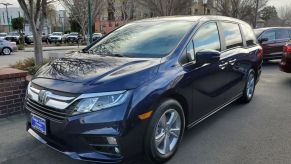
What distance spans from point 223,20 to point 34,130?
335 centimetres

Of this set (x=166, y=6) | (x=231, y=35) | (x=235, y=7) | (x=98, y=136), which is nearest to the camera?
(x=98, y=136)

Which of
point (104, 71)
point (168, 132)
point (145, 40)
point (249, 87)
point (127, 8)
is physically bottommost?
point (168, 132)

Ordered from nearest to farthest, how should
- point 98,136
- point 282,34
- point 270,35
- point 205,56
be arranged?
point 98,136
point 205,56
point 270,35
point 282,34

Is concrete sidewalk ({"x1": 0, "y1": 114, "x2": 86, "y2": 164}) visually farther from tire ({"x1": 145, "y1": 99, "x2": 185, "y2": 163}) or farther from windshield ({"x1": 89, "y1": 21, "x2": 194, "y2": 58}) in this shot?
windshield ({"x1": 89, "y1": 21, "x2": 194, "y2": 58})

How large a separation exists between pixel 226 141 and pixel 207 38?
4.84ft

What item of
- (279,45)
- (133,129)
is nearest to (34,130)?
(133,129)

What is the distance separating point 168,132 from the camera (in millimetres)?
3168

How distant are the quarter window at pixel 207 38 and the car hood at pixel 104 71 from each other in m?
0.82

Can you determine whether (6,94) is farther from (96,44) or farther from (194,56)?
(194,56)

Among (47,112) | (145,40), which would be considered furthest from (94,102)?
(145,40)

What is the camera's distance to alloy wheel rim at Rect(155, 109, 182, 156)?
3.02 metres

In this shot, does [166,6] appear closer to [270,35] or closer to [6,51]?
[270,35]

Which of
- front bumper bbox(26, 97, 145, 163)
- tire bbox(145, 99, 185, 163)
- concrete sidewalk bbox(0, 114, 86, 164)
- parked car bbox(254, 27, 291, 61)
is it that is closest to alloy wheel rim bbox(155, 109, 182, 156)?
tire bbox(145, 99, 185, 163)

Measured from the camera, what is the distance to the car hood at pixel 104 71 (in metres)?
2.66
